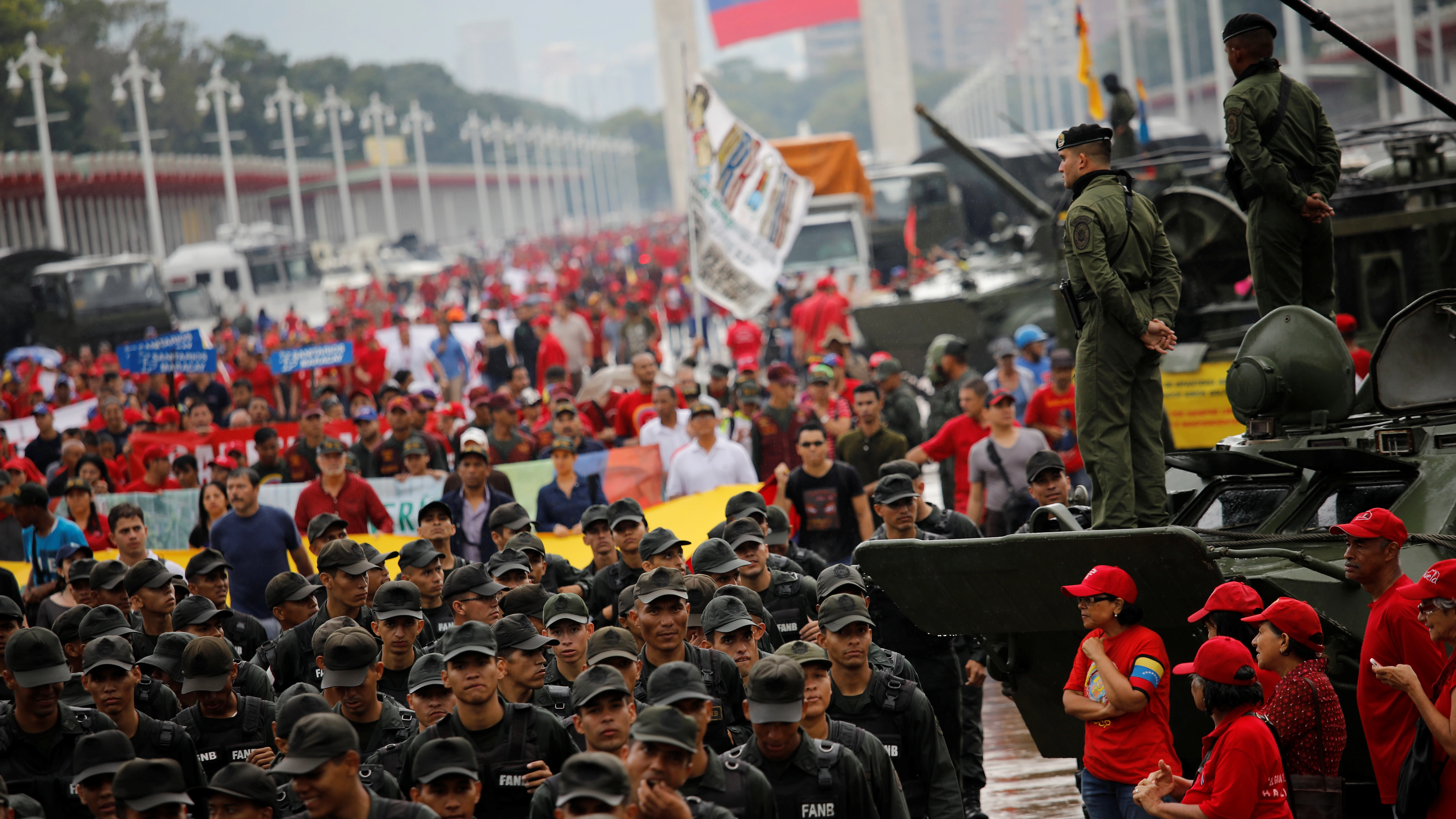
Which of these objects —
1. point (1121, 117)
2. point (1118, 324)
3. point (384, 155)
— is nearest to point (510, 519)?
point (1118, 324)

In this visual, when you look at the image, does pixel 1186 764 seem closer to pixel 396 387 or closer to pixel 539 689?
pixel 539 689

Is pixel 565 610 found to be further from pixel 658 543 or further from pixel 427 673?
pixel 658 543

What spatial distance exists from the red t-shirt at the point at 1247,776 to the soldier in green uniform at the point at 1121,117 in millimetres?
9918

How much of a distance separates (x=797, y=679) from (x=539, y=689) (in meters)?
1.82

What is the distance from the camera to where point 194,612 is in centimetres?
809

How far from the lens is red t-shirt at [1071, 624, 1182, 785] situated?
6000 millimetres

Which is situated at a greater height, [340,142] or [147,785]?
[340,142]

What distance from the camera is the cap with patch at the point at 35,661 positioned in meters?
6.85

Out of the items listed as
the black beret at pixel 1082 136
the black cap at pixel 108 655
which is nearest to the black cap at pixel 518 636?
the black cap at pixel 108 655

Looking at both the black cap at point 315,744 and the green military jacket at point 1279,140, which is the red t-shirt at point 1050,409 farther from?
the black cap at point 315,744

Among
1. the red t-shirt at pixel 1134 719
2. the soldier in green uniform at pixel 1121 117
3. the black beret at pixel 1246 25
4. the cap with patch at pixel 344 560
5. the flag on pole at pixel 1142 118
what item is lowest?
the red t-shirt at pixel 1134 719

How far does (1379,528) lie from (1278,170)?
2448 millimetres

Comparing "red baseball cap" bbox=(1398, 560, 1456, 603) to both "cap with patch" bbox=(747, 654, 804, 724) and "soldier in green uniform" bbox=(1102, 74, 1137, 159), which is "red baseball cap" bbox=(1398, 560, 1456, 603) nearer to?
"cap with patch" bbox=(747, 654, 804, 724)

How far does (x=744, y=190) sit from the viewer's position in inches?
628
